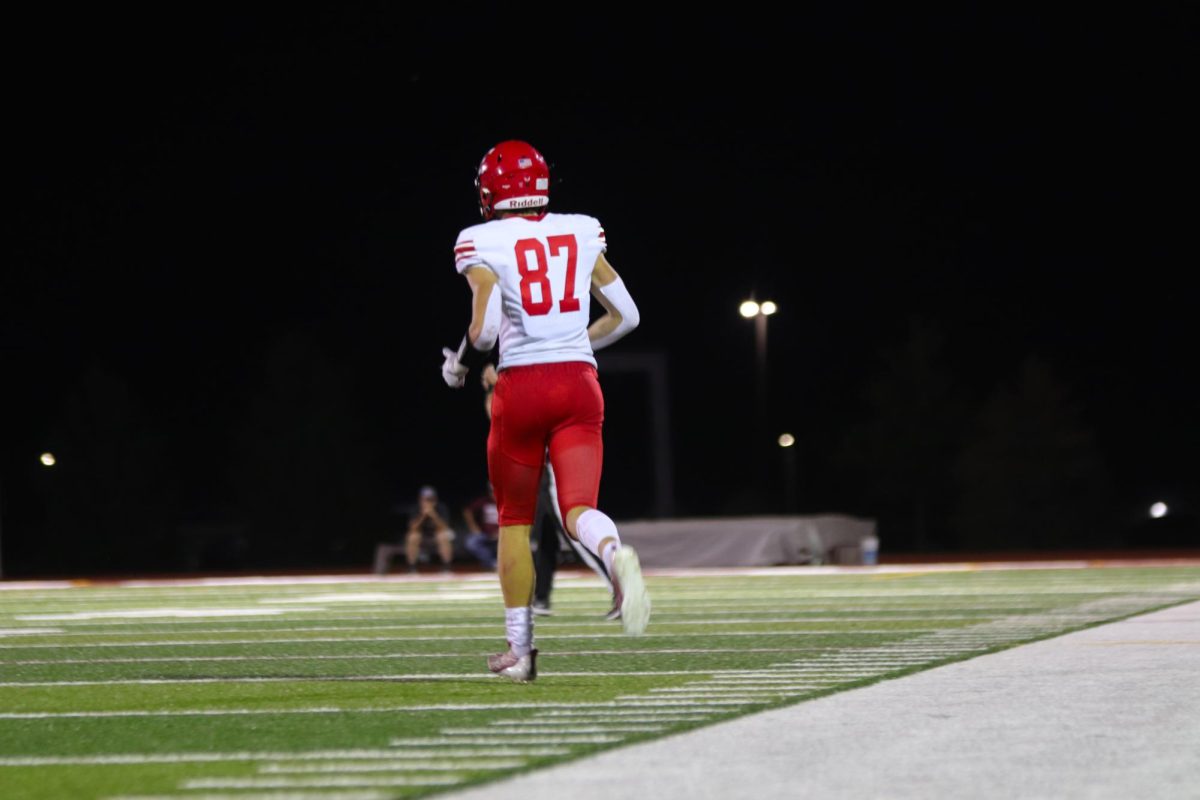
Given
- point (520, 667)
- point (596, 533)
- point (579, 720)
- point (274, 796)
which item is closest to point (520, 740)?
point (579, 720)

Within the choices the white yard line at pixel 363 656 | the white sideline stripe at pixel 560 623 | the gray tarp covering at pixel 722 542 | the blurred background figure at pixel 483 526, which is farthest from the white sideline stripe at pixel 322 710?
the gray tarp covering at pixel 722 542

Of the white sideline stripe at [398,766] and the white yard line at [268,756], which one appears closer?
the white sideline stripe at [398,766]

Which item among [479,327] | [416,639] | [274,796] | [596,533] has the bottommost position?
[274,796]

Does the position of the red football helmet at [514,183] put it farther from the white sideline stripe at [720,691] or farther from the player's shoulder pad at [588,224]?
the white sideline stripe at [720,691]

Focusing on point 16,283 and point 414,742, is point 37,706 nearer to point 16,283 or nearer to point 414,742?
point 414,742

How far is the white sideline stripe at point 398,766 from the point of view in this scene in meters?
5.14

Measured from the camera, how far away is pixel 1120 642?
9445mm

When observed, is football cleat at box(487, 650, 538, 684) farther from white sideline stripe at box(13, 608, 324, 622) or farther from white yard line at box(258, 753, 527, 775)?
white sideline stripe at box(13, 608, 324, 622)

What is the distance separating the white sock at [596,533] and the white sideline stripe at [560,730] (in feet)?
4.03

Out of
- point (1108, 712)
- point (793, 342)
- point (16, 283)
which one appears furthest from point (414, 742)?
point (793, 342)

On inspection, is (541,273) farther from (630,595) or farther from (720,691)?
(720,691)

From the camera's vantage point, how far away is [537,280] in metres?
7.72

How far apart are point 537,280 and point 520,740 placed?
7.86 ft

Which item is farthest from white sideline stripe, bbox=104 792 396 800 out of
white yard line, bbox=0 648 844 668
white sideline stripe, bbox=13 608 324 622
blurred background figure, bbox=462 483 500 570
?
blurred background figure, bbox=462 483 500 570
